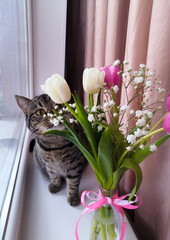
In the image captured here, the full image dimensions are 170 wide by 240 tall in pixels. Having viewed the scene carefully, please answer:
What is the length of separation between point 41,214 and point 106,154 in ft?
1.51

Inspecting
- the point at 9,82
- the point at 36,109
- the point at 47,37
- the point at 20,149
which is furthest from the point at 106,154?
the point at 47,37

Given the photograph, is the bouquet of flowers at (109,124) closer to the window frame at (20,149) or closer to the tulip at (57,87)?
the tulip at (57,87)

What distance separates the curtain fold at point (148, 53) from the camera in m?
0.48

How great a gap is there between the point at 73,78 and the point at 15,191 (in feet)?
2.62

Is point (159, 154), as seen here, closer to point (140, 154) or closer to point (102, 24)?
point (140, 154)

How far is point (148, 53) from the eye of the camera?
519 mm

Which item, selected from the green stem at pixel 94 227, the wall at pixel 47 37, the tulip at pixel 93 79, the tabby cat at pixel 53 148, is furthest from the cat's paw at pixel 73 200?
the wall at pixel 47 37

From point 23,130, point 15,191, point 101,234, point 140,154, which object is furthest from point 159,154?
point 23,130

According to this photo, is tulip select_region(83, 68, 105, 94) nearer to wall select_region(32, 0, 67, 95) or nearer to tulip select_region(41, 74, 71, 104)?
tulip select_region(41, 74, 71, 104)

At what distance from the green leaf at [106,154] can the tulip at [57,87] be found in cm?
12

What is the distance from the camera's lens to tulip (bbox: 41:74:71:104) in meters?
0.38

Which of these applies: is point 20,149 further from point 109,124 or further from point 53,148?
point 109,124

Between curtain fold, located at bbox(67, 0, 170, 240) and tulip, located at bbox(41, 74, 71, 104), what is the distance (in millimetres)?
281

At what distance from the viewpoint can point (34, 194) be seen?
0.80 m
